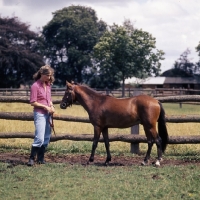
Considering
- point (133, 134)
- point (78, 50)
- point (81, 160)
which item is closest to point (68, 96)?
point (81, 160)

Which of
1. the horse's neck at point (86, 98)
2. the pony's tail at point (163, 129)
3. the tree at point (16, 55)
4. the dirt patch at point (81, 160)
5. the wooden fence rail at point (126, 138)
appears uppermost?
the tree at point (16, 55)

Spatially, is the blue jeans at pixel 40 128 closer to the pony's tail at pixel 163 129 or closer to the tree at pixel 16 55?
the pony's tail at pixel 163 129

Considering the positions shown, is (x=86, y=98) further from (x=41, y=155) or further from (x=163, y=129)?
(x=163, y=129)

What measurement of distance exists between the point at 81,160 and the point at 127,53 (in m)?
37.5

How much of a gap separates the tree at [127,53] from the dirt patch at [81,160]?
117 ft

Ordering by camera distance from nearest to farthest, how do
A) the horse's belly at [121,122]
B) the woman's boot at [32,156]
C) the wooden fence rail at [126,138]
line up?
the woman's boot at [32,156], the horse's belly at [121,122], the wooden fence rail at [126,138]

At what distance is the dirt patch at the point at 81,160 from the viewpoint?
8102mm

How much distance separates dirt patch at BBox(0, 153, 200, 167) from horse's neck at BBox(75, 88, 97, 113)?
45.5 inches

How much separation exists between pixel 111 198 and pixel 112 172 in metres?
1.69

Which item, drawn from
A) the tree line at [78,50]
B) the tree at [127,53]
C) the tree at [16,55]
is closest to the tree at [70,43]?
the tree line at [78,50]

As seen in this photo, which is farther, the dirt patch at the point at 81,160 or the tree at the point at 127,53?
the tree at the point at 127,53

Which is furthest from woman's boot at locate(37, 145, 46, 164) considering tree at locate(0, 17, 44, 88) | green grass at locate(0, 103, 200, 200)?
tree at locate(0, 17, 44, 88)

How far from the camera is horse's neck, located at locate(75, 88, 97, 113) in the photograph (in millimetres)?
8352

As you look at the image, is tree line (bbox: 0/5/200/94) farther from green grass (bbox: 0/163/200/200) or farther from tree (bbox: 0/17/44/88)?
green grass (bbox: 0/163/200/200)
